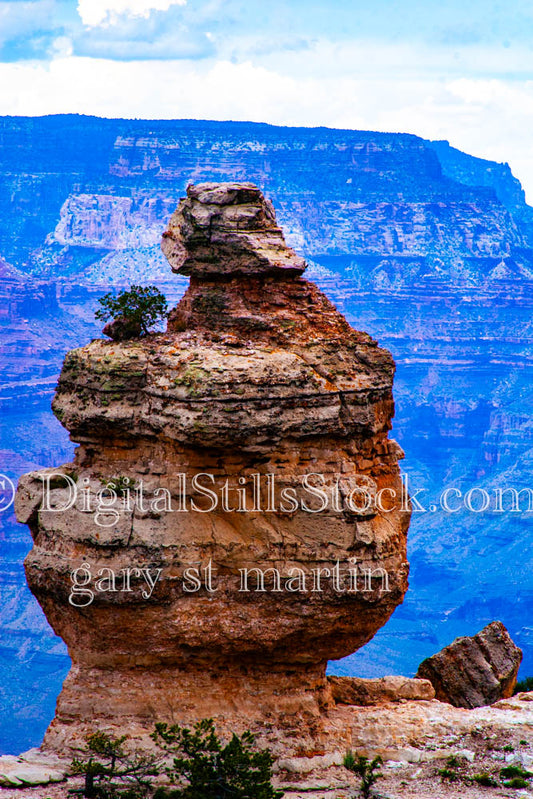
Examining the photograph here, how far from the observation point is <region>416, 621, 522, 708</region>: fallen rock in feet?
96.8

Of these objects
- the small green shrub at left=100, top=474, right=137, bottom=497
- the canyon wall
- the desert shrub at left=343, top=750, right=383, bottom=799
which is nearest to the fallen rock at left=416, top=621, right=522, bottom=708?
the desert shrub at left=343, top=750, right=383, bottom=799

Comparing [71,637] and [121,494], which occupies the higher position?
[121,494]

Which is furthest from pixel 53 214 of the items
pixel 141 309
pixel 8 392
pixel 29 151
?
pixel 141 309

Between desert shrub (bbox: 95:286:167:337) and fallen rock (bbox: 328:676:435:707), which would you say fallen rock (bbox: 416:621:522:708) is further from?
desert shrub (bbox: 95:286:167:337)

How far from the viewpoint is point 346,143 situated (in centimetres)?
18375

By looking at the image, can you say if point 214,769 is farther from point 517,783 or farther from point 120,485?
point 120,485

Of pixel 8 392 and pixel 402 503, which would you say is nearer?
pixel 402 503

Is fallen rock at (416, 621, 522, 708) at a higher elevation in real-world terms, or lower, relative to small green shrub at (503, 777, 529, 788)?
higher

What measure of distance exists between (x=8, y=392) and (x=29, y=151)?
45769mm

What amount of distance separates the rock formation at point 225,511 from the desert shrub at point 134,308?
31.8 inches

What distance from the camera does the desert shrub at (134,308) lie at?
26469mm

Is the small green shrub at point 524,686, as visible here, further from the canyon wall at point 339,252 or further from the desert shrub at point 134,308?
the canyon wall at point 339,252

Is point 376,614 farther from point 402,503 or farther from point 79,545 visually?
point 79,545

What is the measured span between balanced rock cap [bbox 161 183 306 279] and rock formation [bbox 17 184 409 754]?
49mm
